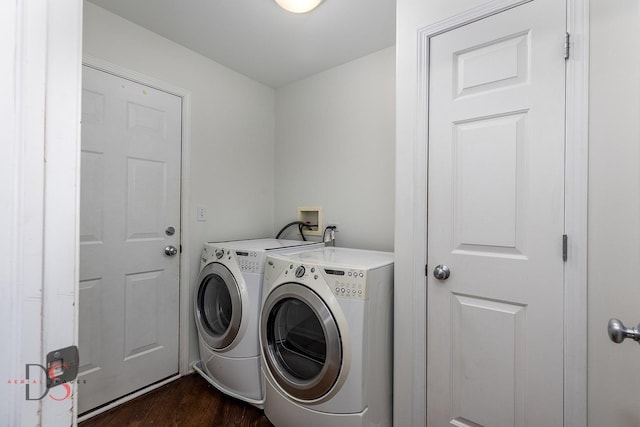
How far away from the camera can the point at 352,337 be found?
1.36 metres

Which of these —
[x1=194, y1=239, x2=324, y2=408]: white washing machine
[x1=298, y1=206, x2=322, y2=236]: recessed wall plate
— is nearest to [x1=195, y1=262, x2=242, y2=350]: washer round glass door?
[x1=194, y1=239, x2=324, y2=408]: white washing machine

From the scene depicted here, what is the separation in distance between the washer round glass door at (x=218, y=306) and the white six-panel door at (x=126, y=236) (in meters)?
0.22

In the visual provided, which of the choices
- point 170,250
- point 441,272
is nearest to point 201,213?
point 170,250

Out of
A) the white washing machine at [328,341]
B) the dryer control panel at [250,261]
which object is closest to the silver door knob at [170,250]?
the dryer control panel at [250,261]

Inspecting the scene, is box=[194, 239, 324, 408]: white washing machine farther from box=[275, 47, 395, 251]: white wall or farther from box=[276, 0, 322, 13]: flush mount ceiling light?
box=[276, 0, 322, 13]: flush mount ceiling light

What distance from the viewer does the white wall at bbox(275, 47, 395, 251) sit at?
86.5 inches

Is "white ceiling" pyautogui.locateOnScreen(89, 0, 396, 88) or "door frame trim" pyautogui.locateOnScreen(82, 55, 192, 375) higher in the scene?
"white ceiling" pyautogui.locateOnScreen(89, 0, 396, 88)

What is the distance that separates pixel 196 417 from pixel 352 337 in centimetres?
117

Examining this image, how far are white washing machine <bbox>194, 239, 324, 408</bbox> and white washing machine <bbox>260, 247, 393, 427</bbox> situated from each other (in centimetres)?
17

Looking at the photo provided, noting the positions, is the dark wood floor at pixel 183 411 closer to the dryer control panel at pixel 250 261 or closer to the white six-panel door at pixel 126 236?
the white six-panel door at pixel 126 236

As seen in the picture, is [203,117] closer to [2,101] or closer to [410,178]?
[410,178]

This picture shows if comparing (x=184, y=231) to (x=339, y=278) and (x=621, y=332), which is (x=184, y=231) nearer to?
(x=339, y=278)

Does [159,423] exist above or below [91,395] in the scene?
below

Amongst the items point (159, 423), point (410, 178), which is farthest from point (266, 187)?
point (159, 423)
